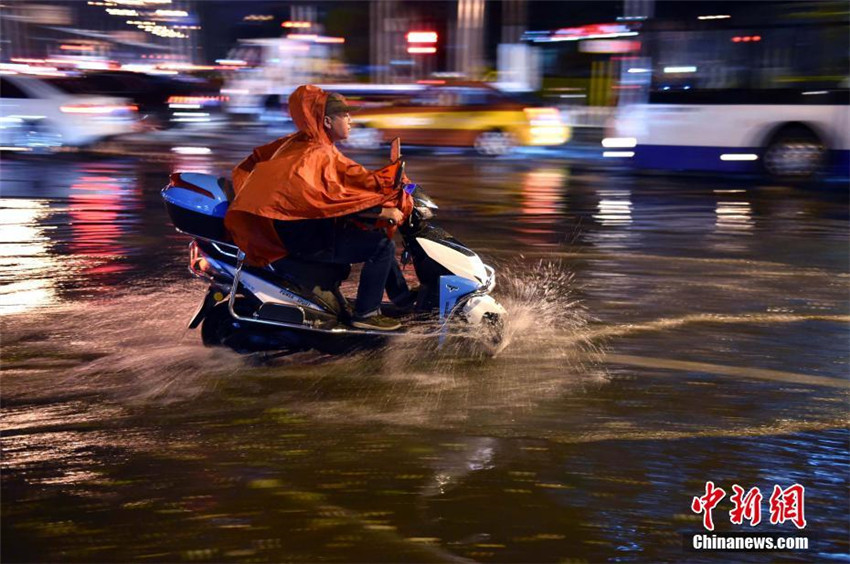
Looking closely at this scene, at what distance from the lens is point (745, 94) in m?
17.7

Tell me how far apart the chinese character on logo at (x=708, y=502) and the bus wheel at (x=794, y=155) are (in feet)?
46.2

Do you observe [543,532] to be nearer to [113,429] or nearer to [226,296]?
[113,429]

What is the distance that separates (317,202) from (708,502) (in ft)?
8.44

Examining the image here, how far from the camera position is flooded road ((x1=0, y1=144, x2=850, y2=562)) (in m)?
3.73

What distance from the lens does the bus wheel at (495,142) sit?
69.7ft

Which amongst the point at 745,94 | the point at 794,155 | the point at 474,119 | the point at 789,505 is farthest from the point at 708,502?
the point at 474,119

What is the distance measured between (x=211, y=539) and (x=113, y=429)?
4.43ft

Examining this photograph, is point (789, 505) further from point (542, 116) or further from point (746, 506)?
point (542, 116)

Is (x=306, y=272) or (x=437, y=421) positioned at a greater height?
(x=306, y=272)

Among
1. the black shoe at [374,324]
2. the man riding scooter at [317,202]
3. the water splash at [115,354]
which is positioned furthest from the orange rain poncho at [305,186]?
the water splash at [115,354]

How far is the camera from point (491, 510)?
3.91m

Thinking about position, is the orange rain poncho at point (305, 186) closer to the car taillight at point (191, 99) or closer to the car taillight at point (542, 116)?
the car taillight at point (542, 116)

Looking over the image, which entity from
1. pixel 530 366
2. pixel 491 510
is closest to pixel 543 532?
pixel 491 510

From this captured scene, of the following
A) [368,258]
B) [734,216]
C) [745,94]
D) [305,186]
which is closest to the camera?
[305,186]
